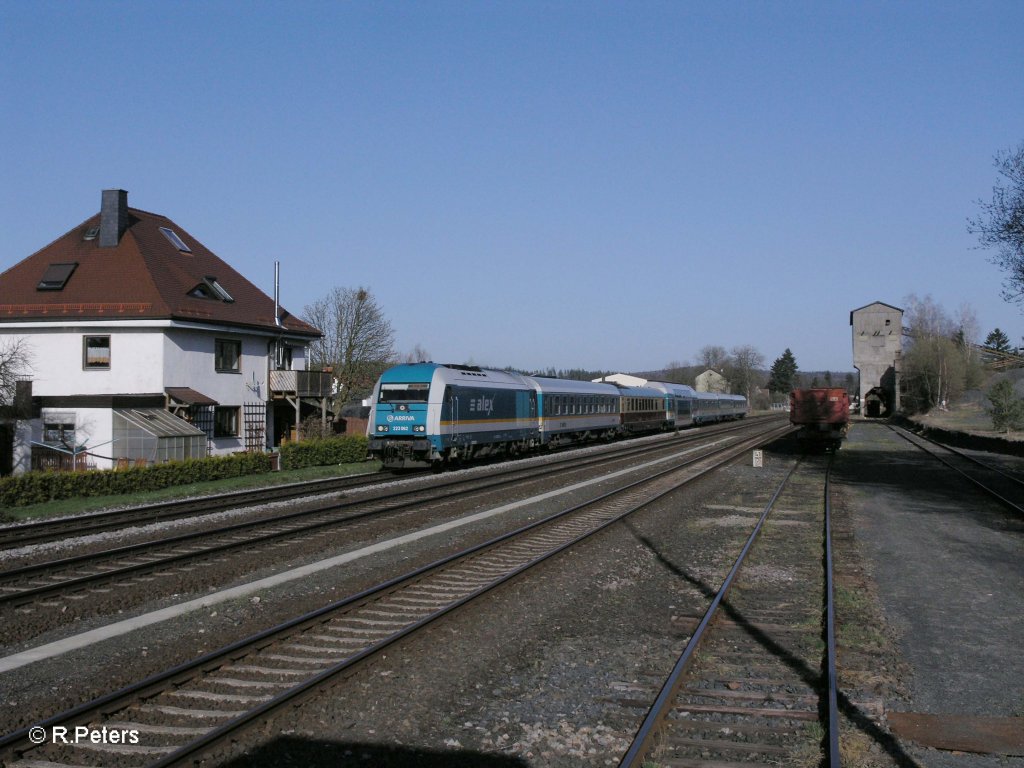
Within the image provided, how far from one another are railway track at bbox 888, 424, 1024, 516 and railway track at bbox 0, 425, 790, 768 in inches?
518

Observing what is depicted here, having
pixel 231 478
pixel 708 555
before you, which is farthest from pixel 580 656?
pixel 231 478

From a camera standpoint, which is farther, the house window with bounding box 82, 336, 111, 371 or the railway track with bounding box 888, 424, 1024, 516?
the house window with bounding box 82, 336, 111, 371

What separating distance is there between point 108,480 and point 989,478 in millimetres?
25857

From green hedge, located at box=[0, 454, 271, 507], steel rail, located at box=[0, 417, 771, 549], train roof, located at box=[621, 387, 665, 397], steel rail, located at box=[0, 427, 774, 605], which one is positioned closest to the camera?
steel rail, located at box=[0, 427, 774, 605]

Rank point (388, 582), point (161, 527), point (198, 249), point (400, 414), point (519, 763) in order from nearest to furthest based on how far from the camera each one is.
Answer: point (519, 763), point (388, 582), point (161, 527), point (400, 414), point (198, 249)

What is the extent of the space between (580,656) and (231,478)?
68.3 ft

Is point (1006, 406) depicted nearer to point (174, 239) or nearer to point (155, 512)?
point (174, 239)

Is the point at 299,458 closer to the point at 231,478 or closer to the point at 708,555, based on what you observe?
the point at 231,478

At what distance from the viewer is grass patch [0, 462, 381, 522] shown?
731 inches

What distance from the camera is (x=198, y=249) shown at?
134 ft

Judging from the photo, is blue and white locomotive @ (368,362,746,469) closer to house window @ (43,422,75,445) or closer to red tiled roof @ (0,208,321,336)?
red tiled roof @ (0,208,321,336)

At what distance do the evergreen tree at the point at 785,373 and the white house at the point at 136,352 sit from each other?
472 ft

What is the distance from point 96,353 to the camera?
107 ft

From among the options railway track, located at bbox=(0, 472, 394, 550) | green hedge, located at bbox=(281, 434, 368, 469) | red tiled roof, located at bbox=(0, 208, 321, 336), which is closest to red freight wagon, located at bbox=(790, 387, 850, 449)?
green hedge, located at bbox=(281, 434, 368, 469)
